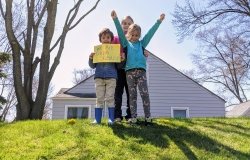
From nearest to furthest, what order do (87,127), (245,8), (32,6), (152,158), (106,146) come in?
1. (152,158)
2. (106,146)
3. (87,127)
4. (32,6)
5. (245,8)

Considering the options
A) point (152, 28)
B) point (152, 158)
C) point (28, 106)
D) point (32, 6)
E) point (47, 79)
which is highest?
point (32, 6)

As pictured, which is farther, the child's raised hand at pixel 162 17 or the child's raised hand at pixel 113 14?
the child's raised hand at pixel 162 17

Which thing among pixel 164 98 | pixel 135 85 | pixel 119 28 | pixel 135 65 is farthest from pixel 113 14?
pixel 164 98

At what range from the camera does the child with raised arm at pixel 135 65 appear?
21.9ft

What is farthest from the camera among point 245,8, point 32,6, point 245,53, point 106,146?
point 245,53

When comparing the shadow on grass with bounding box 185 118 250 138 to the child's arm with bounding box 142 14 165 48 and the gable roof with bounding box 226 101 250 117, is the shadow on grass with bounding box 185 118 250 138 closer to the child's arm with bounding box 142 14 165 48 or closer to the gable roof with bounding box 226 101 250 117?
the child's arm with bounding box 142 14 165 48

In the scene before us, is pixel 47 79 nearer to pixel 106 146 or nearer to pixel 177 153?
pixel 106 146

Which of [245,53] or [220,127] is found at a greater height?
[245,53]

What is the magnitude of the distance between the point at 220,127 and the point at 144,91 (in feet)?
5.69

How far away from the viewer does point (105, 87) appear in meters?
6.88

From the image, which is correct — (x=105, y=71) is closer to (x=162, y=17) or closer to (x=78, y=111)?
(x=162, y=17)

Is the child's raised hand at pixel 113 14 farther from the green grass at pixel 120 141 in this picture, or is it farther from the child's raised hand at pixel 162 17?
the green grass at pixel 120 141

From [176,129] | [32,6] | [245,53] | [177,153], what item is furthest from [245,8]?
[177,153]

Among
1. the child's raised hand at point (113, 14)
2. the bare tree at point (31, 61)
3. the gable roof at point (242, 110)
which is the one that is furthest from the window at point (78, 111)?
the gable roof at point (242, 110)
